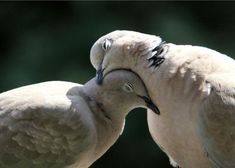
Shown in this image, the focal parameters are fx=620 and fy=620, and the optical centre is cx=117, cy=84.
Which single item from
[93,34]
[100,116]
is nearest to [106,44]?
[100,116]

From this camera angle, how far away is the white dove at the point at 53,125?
1.15 meters

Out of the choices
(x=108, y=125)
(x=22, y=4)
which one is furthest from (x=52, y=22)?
(x=108, y=125)

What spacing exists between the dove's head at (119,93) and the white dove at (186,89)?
1cm

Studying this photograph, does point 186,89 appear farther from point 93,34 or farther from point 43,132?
point 93,34

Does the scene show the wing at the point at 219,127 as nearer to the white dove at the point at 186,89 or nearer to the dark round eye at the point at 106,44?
the white dove at the point at 186,89

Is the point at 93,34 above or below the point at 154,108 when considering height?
below

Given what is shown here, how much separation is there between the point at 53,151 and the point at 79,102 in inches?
4.1

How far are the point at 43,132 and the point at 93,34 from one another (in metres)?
1.38

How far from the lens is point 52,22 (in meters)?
2.58

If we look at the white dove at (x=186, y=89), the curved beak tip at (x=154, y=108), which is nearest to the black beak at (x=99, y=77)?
the white dove at (x=186, y=89)

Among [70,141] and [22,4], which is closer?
[70,141]

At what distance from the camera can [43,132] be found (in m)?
1.15

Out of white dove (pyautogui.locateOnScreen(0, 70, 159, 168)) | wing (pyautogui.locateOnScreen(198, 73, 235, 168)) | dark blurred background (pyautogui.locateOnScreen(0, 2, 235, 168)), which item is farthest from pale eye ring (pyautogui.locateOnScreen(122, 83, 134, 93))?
dark blurred background (pyautogui.locateOnScreen(0, 2, 235, 168))

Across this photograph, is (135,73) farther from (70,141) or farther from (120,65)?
(70,141)
